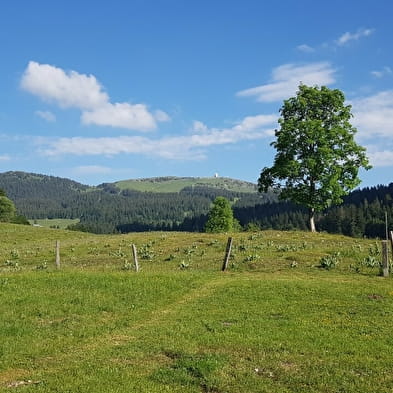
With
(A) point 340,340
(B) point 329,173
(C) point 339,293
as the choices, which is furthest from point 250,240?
(A) point 340,340

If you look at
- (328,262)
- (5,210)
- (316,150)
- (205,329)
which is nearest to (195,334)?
(205,329)

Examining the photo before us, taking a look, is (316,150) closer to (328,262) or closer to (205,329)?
(328,262)

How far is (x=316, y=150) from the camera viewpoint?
2154 inches

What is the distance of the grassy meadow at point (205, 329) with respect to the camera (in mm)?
12836

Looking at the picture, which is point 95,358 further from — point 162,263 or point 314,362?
point 162,263

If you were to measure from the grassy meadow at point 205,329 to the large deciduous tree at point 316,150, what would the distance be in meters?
21.4

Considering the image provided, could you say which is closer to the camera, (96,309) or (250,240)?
(96,309)

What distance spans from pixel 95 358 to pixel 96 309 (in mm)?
6724

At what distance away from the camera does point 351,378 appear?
1276cm

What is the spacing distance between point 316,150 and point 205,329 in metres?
41.1

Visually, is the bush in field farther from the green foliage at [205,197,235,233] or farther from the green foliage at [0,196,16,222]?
the green foliage at [0,196,16,222]

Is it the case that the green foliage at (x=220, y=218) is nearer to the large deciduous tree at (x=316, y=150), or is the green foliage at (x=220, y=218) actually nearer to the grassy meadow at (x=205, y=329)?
the large deciduous tree at (x=316, y=150)

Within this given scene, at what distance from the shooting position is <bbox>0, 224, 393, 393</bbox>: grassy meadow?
12.8 m

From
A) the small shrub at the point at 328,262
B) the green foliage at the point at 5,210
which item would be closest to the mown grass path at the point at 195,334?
the small shrub at the point at 328,262
